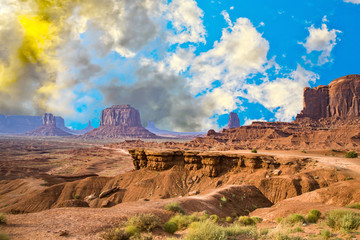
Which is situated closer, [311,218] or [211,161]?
[311,218]

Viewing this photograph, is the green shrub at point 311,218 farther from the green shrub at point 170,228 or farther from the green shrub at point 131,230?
the green shrub at point 131,230

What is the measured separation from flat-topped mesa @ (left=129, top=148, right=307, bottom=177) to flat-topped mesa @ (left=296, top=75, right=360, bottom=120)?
111 meters

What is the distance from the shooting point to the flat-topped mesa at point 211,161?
29.0 meters

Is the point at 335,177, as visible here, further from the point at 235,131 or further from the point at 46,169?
the point at 235,131

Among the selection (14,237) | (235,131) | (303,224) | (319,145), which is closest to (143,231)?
(14,237)

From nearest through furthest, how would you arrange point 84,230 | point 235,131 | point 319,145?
point 84,230 < point 319,145 < point 235,131

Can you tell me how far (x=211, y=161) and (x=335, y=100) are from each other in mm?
122554

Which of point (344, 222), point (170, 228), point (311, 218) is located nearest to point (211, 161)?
point (311, 218)

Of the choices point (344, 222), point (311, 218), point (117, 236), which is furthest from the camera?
point (311, 218)

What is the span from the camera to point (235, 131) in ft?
402

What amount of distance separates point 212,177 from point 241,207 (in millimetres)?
10137

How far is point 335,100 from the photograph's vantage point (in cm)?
11731

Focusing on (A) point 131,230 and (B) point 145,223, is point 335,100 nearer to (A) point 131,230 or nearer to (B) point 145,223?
(B) point 145,223

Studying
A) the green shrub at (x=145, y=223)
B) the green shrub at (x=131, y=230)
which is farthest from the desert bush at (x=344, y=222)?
the green shrub at (x=131, y=230)
